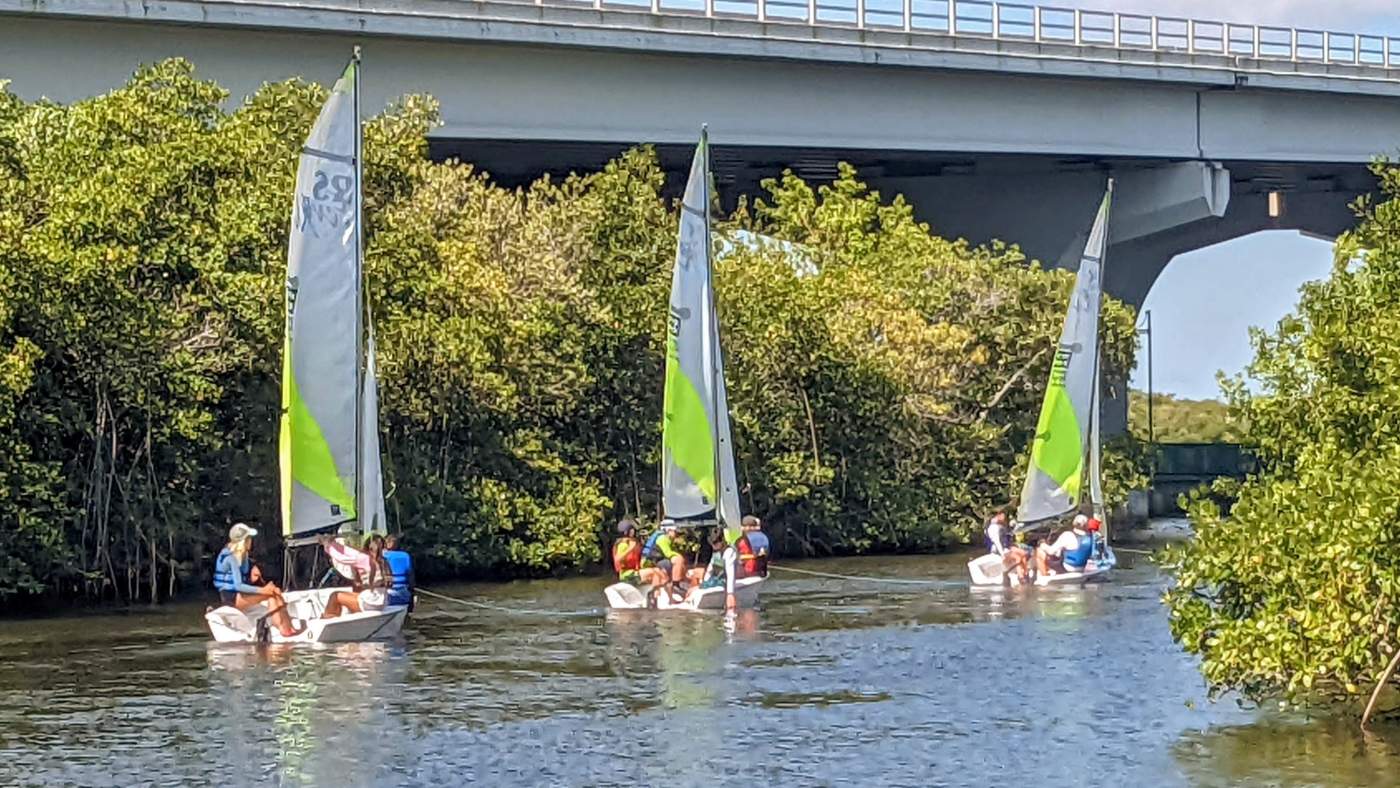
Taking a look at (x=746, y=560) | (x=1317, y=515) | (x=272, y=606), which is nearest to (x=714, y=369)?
(x=746, y=560)

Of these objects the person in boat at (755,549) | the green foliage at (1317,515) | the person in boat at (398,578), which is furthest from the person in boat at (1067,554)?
the green foliage at (1317,515)

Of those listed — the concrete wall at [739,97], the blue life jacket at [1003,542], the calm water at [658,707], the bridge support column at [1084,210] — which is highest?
the concrete wall at [739,97]

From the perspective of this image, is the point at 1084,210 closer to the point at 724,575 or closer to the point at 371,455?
the point at 724,575

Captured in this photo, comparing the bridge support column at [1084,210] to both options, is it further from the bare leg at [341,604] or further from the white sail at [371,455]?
the bare leg at [341,604]

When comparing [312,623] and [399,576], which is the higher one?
[399,576]

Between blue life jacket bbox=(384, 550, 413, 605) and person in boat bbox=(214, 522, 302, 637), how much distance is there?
1.39m

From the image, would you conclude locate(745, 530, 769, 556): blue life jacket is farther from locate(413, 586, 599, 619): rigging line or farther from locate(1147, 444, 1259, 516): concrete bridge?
locate(1147, 444, 1259, 516): concrete bridge

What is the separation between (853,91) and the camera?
5416 centimetres

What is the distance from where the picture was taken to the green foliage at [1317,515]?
2048cm

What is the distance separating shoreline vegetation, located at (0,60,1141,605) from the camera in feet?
124

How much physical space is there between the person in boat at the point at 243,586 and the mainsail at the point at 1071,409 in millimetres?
19480

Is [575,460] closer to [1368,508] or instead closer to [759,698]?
[759,698]

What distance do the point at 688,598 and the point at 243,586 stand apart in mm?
8298

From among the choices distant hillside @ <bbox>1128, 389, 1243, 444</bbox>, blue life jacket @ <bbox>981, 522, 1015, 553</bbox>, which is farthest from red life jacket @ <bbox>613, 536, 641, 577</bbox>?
distant hillside @ <bbox>1128, 389, 1243, 444</bbox>
